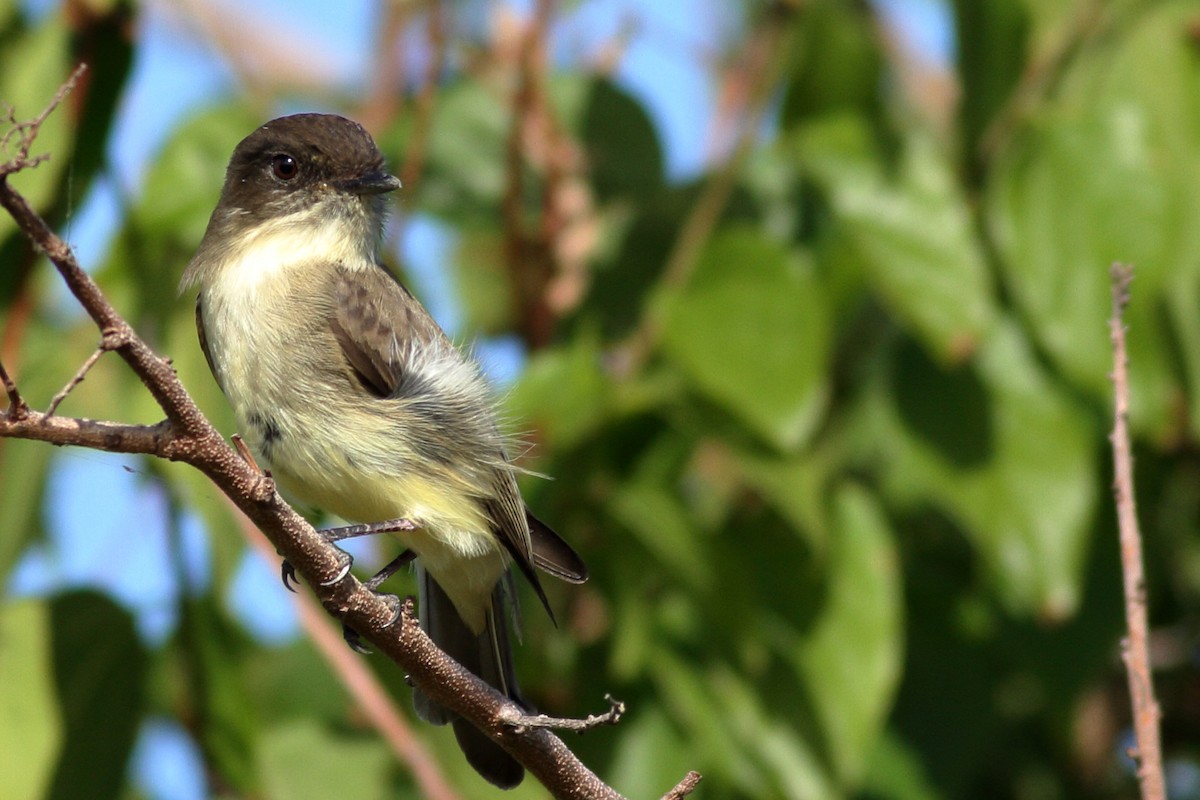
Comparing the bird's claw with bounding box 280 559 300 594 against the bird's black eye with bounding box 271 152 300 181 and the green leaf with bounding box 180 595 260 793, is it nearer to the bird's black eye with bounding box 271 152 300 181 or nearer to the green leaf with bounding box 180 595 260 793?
the green leaf with bounding box 180 595 260 793

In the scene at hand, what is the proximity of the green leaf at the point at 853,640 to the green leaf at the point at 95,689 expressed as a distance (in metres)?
1.66

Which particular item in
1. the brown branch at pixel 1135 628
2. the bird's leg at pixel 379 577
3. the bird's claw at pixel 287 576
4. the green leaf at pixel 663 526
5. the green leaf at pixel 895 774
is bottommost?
the green leaf at pixel 895 774

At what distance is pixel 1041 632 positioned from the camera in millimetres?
3953

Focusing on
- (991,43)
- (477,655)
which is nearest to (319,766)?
(477,655)

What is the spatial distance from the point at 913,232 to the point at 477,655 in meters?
1.49

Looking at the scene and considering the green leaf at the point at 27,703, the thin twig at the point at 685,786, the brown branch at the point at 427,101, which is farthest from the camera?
the brown branch at the point at 427,101

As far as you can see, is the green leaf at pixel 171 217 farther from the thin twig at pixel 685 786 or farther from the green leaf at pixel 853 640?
the thin twig at pixel 685 786

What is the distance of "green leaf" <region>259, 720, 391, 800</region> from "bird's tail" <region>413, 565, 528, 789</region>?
73 cm

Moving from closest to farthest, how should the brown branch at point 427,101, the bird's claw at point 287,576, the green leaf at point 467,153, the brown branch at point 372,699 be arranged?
the bird's claw at point 287,576 < the brown branch at point 372,699 < the brown branch at point 427,101 < the green leaf at point 467,153

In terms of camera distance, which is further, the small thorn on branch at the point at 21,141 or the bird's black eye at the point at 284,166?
the bird's black eye at the point at 284,166

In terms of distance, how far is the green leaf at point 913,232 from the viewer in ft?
11.9

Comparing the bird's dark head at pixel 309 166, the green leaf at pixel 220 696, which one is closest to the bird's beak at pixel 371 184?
the bird's dark head at pixel 309 166

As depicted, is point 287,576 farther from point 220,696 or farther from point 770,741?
point 770,741

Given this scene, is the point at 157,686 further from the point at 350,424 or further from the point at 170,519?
the point at 350,424
